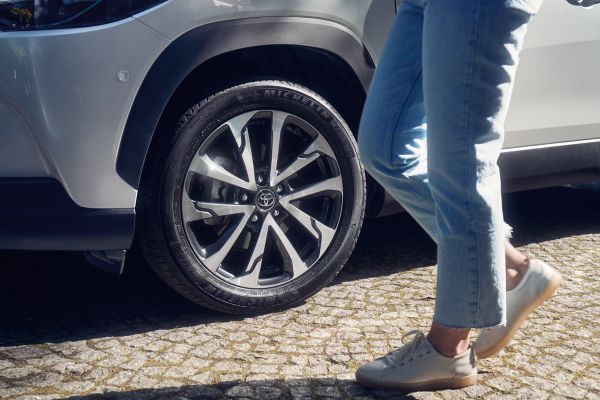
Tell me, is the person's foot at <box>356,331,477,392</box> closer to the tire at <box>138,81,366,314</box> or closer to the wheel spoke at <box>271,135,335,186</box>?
the tire at <box>138,81,366,314</box>

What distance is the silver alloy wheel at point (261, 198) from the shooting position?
3.06 m

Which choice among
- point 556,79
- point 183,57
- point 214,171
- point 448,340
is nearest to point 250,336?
point 214,171

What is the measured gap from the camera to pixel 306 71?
325cm

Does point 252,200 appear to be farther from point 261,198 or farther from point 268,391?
point 268,391

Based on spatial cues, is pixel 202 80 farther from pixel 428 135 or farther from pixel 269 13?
pixel 428 135

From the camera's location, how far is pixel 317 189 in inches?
127

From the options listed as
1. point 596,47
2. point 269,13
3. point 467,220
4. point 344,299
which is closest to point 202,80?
point 269,13

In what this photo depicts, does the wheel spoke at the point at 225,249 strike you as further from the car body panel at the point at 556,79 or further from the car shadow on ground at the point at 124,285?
the car body panel at the point at 556,79

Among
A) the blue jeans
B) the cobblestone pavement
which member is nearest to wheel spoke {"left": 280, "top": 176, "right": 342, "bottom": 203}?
the cobblestone pavement

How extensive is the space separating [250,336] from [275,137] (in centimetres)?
68

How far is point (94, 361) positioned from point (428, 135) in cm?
125

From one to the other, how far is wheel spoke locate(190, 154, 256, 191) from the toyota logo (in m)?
0.04

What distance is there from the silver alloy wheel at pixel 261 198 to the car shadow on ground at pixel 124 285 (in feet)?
0.79

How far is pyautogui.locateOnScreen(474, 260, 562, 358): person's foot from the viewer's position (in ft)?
8.07
